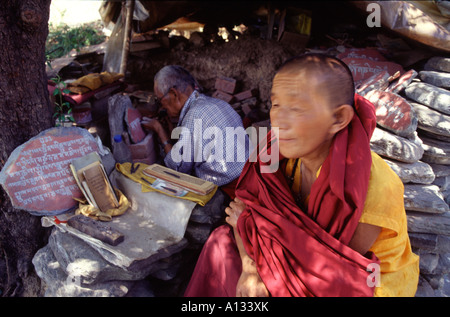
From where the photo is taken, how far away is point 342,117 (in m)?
1.65

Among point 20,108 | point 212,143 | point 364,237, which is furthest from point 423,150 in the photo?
point 20,108

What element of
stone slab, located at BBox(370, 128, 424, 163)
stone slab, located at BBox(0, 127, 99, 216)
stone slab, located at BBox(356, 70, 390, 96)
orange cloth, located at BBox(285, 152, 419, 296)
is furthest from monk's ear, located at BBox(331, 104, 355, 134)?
stone slab, located at BBox(0, 127, 99, 216)

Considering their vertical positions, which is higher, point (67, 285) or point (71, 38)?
point (71, 38)

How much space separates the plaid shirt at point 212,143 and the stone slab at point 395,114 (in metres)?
1.58

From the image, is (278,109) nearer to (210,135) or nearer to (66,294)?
(210,135)

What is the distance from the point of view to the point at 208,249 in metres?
2.10

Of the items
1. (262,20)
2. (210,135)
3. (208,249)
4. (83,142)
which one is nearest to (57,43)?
(262,20)

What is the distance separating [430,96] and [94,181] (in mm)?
4009

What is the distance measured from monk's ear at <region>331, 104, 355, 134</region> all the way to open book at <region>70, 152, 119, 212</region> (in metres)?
2.26

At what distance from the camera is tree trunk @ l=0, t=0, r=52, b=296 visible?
2.62 meters

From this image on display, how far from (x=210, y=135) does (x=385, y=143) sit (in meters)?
1.89

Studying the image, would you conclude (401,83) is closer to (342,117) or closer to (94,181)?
(342,117)

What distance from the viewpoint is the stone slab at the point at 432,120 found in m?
3.41

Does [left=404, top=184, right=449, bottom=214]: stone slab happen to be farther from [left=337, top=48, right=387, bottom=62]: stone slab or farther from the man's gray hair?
the man's gray hair
